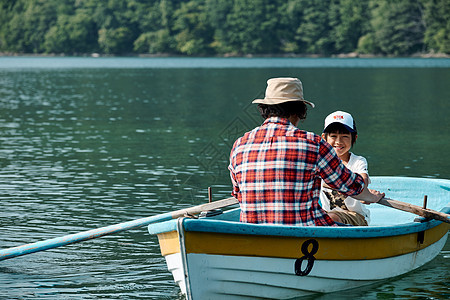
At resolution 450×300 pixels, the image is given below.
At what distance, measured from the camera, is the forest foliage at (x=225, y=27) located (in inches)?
4510

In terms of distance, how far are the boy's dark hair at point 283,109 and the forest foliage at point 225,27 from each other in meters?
105

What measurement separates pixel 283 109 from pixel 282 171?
0.57 metres

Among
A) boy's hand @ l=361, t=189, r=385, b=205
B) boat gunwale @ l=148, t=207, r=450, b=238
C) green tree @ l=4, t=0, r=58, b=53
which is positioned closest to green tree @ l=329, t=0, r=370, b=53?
green tree @ l=4, t=0, r=58, b=53

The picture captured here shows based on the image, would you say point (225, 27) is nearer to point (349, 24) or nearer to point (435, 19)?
point (349, 24)

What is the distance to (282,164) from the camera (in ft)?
22.6

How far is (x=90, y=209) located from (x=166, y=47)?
13888 centimetres

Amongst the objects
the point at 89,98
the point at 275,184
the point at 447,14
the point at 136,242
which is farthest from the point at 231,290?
the point at 447,14

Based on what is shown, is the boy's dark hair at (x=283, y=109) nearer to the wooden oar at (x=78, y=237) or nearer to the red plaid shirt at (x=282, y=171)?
the red plaid shirt at (x=282, y=171)

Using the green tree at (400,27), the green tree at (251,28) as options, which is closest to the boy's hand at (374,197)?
the green tree at (400,27)

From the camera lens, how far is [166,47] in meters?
150

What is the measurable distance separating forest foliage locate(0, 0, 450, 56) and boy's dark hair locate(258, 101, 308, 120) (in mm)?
105314

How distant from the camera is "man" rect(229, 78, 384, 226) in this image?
22.7 feet

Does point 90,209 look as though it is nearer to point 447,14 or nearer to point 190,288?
point 190,288

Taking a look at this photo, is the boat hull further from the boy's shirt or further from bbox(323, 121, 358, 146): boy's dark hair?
bbox(323, 121, 358, 146): boy's dark hair
